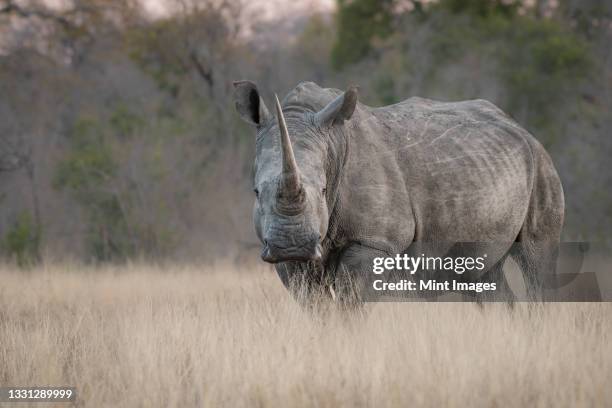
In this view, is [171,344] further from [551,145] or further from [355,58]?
[355,58]

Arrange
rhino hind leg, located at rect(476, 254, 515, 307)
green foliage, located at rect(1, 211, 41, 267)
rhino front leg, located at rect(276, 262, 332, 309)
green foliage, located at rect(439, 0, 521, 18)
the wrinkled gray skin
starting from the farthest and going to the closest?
green foliage, located at rect(439, 0, 521, 18) → green foliage, located at rect(1, 211, 41, 267) → rhino hind leg, located at rect(476, 254, 515, 307) → rhino front leg, located at rect(276, 262, 332, 309) → the wrinkled gray skin

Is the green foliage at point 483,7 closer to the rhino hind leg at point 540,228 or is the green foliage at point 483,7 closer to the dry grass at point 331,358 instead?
the rhino hind leg at point 540,228

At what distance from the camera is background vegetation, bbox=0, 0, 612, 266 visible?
1398 centimetres

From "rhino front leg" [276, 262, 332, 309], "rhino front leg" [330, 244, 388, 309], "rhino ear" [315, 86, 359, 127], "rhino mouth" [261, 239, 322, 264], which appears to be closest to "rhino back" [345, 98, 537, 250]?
"rhino front leg" [330, 244, 388, 309]

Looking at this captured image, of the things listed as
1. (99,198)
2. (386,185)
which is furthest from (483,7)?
(386,185)

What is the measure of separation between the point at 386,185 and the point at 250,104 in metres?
1.01

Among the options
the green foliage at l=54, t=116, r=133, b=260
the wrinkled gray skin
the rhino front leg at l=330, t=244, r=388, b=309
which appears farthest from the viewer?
the green foliage at l=54, t=116, r=133, b=260

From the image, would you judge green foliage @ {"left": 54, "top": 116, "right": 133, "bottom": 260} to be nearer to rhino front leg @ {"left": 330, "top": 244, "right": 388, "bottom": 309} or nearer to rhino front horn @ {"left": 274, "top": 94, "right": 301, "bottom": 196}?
rhino front leg @ {"left": 330, "top": 244, "right": 388, "bottom": 309}

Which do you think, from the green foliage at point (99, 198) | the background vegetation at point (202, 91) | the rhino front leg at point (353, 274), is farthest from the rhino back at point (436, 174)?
the green foliage at point (99, 198)

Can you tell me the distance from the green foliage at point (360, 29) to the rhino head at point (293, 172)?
18914 millimetres

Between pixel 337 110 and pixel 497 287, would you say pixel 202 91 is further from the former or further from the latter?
pixel 337 110

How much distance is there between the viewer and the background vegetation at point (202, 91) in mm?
13977

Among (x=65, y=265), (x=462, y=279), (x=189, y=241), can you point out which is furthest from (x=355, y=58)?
(x=462, y=279)

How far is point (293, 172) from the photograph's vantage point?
5.30m
